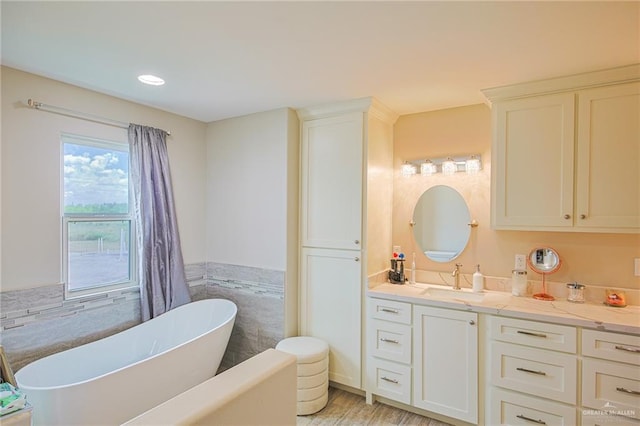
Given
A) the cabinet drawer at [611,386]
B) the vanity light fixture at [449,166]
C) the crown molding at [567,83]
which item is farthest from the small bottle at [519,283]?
the crown molding at [567,83]

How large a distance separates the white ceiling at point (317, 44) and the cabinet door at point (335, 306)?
142 cm

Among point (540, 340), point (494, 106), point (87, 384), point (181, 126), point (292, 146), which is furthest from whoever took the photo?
point (181, 126)

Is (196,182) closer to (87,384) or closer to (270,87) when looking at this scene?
(270,87)

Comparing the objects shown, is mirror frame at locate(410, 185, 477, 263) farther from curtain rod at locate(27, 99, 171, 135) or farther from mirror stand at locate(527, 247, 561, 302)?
curtain rod at locate(27, 99, 171, 135)

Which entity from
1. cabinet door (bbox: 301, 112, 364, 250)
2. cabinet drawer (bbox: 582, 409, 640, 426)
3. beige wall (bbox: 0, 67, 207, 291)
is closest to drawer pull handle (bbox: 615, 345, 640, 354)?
cabinet drawer (bbox: 582, 409, 640, 426)

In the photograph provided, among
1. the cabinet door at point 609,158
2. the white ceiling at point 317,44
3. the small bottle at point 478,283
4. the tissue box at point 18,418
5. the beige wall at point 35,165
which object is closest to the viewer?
the tissue box at point 18,418

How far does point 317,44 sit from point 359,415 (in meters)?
2.64

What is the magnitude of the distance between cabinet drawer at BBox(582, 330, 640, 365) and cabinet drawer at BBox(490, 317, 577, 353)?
0.07 m

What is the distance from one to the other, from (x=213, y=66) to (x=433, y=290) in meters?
2.40

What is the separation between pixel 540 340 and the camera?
220 cm

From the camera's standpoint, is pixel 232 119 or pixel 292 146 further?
pixel 232 119

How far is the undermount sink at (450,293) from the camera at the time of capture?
2730 mm

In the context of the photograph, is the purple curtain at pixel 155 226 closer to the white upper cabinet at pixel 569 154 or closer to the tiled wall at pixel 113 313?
the tiled wall at pixel 113 313

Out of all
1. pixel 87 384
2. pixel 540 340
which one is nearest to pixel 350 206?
pixel 540 340
